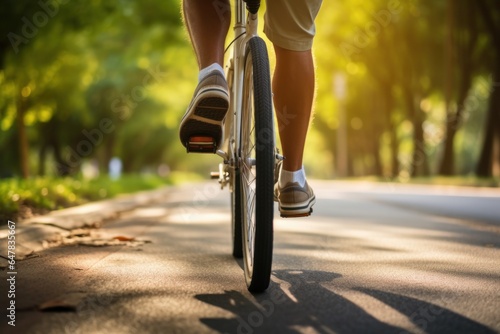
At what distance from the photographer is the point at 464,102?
947 inches

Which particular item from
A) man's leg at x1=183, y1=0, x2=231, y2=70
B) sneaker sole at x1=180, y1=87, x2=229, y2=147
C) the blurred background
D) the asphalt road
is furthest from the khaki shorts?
the blurred background

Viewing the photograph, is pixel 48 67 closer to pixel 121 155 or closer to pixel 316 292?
pixel 316 292

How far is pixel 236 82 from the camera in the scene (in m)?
3.79

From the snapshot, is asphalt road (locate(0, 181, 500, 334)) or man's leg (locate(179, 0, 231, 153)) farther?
man's leg (locate(179, 0, 231, 153))

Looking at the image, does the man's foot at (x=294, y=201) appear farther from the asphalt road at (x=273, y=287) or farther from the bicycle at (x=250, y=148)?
the asphalt road at (x=273, y=287)

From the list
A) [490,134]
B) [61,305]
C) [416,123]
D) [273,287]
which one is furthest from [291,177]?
[416,123]

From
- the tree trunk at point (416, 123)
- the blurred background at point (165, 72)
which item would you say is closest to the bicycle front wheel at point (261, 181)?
the blurred background at point (165, 72)

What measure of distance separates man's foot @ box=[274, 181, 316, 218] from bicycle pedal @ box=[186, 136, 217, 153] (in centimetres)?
44

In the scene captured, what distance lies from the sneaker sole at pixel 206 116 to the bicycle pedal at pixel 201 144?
0.01m

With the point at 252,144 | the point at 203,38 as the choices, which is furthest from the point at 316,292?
the point at 203,38

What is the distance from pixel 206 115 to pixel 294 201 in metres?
0.61

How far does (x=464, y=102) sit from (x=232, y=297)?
22669mm

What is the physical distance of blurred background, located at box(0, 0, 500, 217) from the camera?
15.2 meters

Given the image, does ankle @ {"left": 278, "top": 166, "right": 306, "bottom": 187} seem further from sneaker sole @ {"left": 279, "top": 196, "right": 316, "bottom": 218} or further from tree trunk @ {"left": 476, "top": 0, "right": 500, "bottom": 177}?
tree trunk @ {"left": 476, "top": 0, "right": 500, "bottom": 177}
